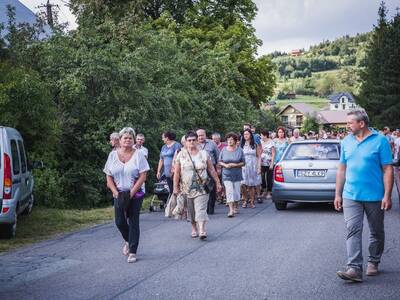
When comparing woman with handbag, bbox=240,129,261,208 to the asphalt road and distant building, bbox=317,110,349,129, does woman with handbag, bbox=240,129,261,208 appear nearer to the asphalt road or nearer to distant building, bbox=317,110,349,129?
the asphalt road

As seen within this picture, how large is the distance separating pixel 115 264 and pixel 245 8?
3448 cm

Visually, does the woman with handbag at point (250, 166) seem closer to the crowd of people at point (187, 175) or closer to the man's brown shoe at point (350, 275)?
the crowd of people at point (187, 175)

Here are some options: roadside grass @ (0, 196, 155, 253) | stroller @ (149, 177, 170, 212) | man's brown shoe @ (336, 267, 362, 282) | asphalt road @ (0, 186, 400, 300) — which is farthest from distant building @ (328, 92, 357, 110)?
man's brown shoe @ (336, 267, 362, 282)

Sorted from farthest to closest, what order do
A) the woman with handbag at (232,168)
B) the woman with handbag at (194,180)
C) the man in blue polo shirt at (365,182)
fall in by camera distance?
the woman with handbag at (232,168) → the woman with handbag at (194,180) → the man in blue polo shirt at (365,182)

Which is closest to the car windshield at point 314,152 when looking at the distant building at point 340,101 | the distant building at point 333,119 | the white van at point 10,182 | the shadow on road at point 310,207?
the shadow on road at point 310,207

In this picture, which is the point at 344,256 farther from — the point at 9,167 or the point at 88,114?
the point at 88,114

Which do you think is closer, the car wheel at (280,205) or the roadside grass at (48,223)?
the roadside grass at (48,223)

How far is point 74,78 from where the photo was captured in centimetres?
1703

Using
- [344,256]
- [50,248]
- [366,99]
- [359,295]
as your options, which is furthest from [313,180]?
[366,99]

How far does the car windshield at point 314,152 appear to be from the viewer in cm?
1362

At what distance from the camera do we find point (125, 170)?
796 centimetres

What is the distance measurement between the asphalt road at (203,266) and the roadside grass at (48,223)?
48 centimetres

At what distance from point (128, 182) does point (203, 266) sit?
1.54 meters

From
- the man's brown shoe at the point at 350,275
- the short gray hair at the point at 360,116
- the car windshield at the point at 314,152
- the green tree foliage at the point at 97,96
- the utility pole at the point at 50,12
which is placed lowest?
the man's brown shoe at the point at 350,275
